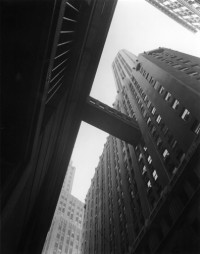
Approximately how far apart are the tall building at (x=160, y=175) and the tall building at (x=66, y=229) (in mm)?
33575

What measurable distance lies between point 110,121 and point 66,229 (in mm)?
62771

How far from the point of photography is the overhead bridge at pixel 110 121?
36.8 meters

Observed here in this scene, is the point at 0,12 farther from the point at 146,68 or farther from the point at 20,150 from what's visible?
the point at 146,68

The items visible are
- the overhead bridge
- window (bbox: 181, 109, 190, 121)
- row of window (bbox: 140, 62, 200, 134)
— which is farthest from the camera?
the overhead bridge

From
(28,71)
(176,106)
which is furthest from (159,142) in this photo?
(28,71)

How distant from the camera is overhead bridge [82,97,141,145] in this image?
36781 millimetres

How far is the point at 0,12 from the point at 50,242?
82.9 m

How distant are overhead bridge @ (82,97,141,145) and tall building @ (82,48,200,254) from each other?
1693 mm

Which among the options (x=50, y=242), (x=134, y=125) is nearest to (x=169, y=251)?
(x=134, y=125)

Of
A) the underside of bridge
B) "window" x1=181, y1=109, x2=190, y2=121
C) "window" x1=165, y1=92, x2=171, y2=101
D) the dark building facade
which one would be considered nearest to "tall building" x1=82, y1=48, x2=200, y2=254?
"window" x1=181, y1=109, x2=190, y2=121

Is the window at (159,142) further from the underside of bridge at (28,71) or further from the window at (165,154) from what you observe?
the underside of bridge at (28,71)

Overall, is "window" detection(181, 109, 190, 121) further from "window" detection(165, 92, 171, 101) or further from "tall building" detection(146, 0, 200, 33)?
"tall building" detection(146, 0, 200, 33)

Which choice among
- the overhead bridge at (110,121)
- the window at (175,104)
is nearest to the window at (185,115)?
the window at (175,104)

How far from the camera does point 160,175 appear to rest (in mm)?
25281
